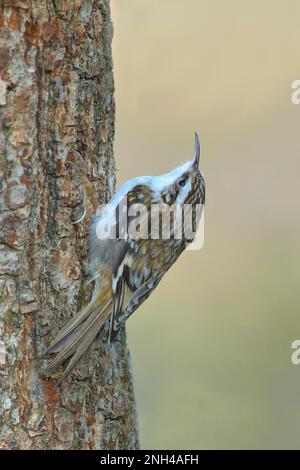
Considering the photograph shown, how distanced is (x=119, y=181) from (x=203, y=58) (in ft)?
4.25

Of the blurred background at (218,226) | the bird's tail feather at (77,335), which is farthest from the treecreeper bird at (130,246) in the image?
the blurred background at (218,226)

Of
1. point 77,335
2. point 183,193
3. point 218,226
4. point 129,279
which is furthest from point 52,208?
point 218,226

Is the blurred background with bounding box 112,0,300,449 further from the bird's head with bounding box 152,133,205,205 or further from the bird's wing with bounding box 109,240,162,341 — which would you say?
the bird's wing with bounding box 109,240,162,341

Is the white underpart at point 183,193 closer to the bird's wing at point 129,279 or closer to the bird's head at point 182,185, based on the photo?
the bird's head at point 182,185

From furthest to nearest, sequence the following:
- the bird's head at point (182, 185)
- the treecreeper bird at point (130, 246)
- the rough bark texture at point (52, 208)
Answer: the bird's head at point (182, 185) → the treecreeper bird at point (130, 246) → the rough bark texture at point (52, 208)

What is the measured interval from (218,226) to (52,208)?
2694 millimetres

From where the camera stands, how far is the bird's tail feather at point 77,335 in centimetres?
333

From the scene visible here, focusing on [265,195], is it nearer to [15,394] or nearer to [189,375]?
[189,375]

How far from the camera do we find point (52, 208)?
11.2ft

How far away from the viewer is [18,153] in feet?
10.7

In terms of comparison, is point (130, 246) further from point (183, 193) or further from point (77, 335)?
point (77, 335)

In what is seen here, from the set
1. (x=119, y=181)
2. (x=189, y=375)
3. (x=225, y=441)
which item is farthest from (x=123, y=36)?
(x=225, y=441)

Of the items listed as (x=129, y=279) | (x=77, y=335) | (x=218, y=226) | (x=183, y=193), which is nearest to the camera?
(x=77, y=335)

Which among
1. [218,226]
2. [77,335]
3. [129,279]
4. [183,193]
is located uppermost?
[218,226]
